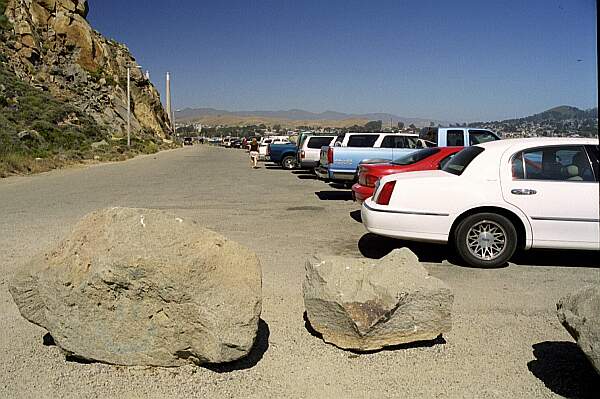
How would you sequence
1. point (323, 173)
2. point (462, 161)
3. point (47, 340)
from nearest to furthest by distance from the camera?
point (47, 340) < point (462, 161) < point (323, 173)

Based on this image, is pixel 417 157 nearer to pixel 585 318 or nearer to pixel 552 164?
pixel 552 164

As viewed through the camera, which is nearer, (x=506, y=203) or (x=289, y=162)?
(x=506, y=203)

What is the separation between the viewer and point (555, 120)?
10.8 m

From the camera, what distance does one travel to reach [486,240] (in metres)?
6.83

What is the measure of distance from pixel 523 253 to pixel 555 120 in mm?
4225

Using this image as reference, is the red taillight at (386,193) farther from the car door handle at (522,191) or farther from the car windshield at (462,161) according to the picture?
the car door handle at (522,191)

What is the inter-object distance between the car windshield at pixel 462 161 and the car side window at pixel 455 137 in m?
7.54

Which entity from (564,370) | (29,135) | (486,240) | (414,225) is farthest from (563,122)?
(29,135)

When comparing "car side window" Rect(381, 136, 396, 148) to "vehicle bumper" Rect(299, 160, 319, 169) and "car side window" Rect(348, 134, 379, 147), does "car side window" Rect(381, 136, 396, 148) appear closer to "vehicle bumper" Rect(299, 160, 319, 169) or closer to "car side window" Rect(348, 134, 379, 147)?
"car side window" Rect(348, 134, 379, 147)

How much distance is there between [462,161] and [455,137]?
796 cm

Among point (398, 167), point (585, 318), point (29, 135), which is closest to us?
point (585, 318)

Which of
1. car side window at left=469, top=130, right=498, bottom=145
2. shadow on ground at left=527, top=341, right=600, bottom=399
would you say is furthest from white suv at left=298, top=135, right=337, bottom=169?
shadow on ground at left=527, top=341, right=600, bottom=399

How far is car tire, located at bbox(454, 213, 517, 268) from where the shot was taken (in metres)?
6.73

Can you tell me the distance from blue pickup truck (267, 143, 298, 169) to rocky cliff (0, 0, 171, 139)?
89.4 feet
